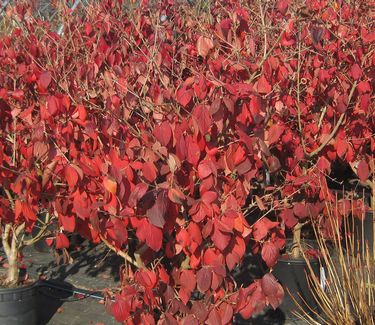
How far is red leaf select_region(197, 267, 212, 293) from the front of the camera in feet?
7.98

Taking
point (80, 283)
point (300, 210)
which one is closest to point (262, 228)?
point (300, 210)

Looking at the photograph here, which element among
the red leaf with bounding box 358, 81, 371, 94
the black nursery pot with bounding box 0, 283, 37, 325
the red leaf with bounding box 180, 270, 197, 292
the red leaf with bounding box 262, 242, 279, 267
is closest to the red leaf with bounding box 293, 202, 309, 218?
the red leaf with bounding box 358, 81, 371, 94

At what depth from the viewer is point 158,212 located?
6.98 ft

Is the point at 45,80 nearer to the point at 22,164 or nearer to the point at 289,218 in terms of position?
the point at 22,164

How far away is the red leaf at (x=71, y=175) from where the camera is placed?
251 centimetres

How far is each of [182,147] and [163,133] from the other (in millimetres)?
89

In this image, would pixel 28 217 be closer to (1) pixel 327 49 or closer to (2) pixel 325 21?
(1) pixel 327 49

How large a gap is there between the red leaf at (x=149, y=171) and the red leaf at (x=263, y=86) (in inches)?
23.0

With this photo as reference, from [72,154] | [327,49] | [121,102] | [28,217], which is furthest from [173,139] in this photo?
[327,49]

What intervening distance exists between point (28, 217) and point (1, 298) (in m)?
0.95

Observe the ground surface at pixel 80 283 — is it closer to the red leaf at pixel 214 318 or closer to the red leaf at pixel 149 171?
the red leaf at pixel 214 318

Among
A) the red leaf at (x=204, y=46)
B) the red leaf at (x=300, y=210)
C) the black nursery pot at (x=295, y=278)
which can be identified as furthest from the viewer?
the black nursery pot at (x=295, y=278)

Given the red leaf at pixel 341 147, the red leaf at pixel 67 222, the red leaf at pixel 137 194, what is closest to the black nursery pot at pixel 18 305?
the red leaf at pixel 67 222

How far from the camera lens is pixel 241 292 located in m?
2.57
